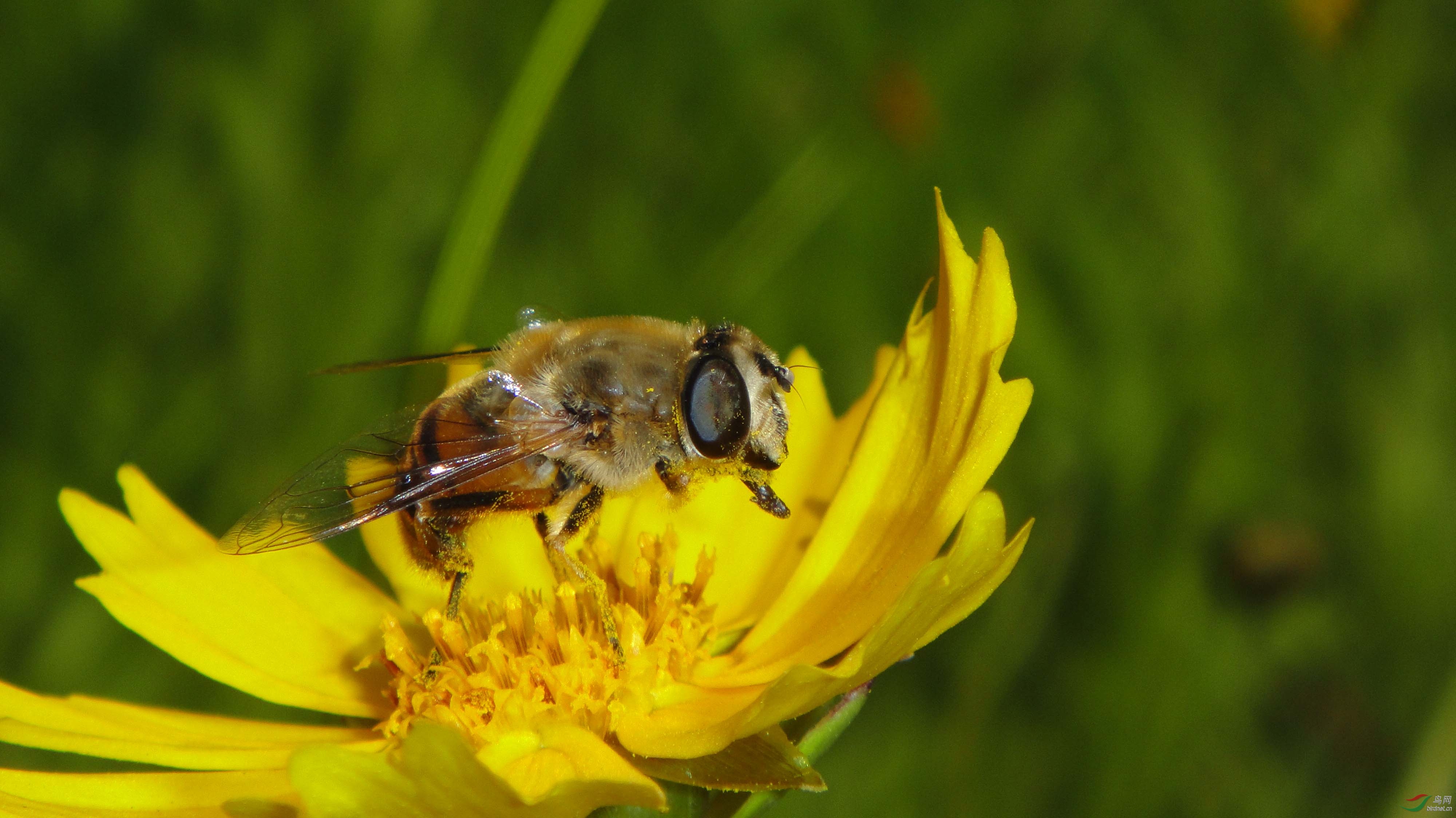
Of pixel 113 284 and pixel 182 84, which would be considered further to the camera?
pixel 182 84

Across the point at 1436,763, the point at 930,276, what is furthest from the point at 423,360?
the point at 930,276

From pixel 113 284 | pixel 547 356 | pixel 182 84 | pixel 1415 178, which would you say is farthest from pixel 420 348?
pixel 1415 178

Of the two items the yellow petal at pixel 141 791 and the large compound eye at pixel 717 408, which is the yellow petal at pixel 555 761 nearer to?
the yellow petal at pixel 141 791

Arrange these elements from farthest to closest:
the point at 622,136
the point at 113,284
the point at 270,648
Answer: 1. the point at 622,136
2. the point at 113,284
3. the point at 270,648

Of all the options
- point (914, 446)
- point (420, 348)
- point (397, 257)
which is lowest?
point (914, 446)

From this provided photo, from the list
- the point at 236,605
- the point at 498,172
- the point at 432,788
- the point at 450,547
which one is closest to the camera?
the point at 432,788

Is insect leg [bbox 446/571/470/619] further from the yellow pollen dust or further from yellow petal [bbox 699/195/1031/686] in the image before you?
yellow petal [bbox 699/195/1031/686]

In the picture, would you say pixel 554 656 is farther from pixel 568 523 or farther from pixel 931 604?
pixel 931 604

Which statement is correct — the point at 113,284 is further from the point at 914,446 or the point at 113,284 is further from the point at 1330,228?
the point at 1330,228
